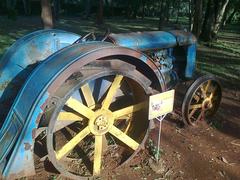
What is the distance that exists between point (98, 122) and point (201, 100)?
7.06ft

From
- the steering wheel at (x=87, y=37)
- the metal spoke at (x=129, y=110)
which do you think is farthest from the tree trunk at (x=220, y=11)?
the metal spoke at (x=129, y=110)

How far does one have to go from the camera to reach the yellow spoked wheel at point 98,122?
2972mm

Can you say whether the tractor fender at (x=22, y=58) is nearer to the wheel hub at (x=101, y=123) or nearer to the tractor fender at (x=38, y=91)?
the tractor fender at (x=38, y=91)

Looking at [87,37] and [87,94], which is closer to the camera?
[87,94]

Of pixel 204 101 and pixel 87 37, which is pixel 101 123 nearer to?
pixel 87 37

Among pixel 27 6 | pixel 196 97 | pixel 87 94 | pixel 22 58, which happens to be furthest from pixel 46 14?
pixel 27 6

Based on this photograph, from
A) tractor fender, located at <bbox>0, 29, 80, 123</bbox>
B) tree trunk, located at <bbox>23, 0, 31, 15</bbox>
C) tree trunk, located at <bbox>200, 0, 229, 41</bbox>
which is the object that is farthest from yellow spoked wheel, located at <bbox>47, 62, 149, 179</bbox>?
tree trunk, located at <bbox>23, 0, 31, 15</bbox>

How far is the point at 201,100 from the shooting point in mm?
4746

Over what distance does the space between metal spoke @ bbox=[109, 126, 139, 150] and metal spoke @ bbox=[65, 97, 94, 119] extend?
36cm

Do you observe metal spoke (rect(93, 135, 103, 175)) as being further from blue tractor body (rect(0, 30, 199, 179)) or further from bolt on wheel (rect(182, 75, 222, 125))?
bolt on wheel (rect(182, 75, 222, 125))

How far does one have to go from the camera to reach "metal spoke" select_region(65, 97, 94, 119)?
2957 millimetres

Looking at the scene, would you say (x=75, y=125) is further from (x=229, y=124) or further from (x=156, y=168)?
(x=229, y=124)

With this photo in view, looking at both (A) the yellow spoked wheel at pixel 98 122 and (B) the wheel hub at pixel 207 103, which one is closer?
(A) the yellow spoked wheel at pixel 98 122

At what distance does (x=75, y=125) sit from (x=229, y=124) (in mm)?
2505
